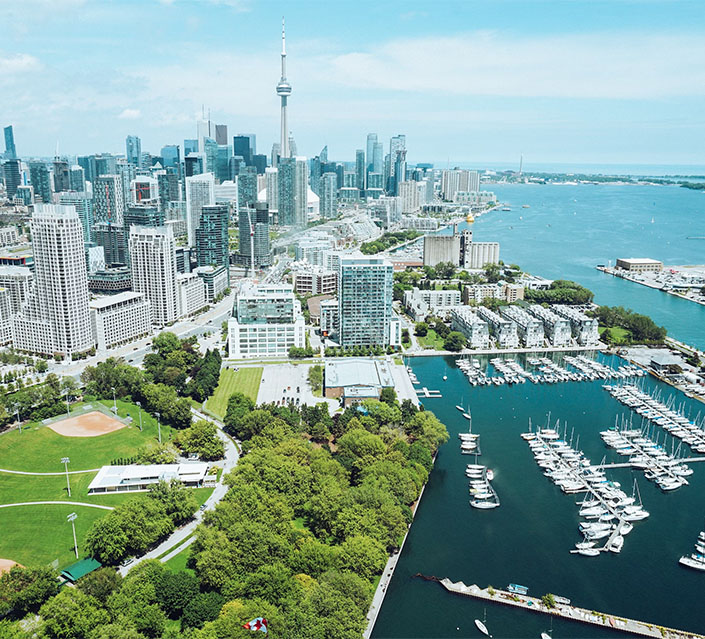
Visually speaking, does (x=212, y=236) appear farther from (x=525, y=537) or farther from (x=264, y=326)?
(x=525, y=537)

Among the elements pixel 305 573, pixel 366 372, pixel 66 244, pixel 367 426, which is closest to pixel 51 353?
pixel 66 244

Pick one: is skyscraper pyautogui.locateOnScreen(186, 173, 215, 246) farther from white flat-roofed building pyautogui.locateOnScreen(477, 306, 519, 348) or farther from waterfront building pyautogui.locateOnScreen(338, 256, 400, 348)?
white flat-roofed building pyautogui.locateOnScreen(477, 306, 519, 348)

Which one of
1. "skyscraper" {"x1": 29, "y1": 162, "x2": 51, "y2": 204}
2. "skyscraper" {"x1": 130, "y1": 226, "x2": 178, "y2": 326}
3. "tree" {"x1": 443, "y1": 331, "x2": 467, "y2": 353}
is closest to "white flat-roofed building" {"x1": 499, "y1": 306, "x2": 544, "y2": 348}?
"tree" {"x1": 443, "y1": 331, "x2": 467, "y2": 353}

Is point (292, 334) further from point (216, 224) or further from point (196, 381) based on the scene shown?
point (216, 224)

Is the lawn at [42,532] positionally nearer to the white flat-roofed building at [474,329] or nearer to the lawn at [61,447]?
the lawn at [61,447]

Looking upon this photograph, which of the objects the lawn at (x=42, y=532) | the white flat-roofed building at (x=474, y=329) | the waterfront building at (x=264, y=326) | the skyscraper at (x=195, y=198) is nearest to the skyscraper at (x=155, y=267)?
the waterfront building at (x=264, y=326)
